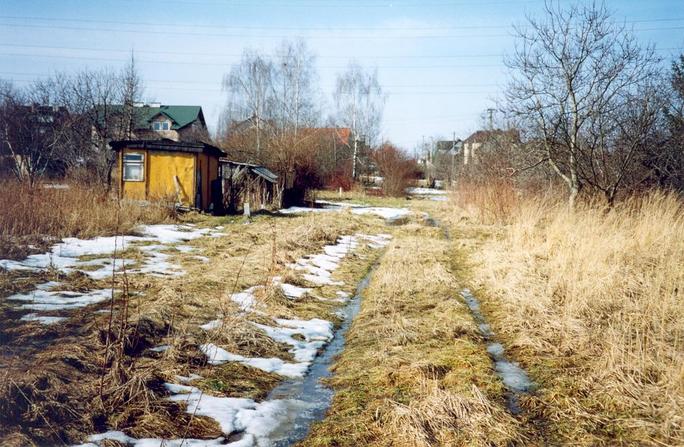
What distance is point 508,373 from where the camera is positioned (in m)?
4.96

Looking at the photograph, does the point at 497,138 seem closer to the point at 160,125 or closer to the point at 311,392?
the point at 311,392

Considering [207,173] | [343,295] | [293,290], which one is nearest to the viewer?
[293,290]

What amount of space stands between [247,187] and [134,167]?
4.60 metres

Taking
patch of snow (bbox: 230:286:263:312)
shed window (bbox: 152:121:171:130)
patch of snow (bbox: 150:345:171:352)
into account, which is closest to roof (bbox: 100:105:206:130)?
shed window (bbox: 152:121:171:130)

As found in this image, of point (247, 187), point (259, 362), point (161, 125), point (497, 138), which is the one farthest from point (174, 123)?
point (259, 362)

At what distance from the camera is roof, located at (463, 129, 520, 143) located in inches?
600

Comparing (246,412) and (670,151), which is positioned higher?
(670,151)

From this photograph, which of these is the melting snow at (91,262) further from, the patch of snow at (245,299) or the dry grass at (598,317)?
the dry grass at (598,317)

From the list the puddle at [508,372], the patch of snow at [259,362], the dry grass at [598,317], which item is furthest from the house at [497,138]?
the patch of snow at [259,362]

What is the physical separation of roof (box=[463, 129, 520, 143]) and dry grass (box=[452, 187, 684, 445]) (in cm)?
440

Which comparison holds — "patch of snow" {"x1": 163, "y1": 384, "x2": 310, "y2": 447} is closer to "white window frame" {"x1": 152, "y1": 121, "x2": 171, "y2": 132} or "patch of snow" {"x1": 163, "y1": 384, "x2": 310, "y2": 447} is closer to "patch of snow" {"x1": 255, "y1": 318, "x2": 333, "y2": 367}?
"patch of snow" {"x1": 255, "y1": 318, "x2": 333, "y2": 367}

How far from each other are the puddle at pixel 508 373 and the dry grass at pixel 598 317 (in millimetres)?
127

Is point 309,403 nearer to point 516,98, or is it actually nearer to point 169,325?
point 169,325

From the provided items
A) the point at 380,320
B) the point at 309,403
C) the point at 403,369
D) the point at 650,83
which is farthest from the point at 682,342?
the point at 650,83
